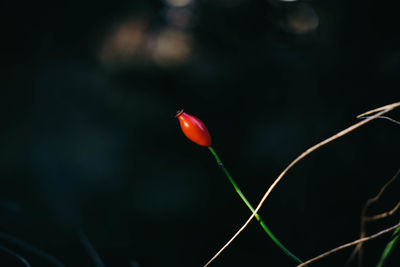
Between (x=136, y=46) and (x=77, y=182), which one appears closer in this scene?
(x=77, y=182)

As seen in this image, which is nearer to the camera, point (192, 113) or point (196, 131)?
point (196, 131)

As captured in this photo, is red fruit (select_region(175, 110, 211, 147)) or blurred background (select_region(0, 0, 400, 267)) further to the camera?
blurred background (select_region(0, 0, 400, 267))

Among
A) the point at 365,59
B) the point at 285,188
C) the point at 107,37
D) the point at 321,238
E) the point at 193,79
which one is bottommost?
the point at 321,238

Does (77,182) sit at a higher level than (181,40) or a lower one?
lower

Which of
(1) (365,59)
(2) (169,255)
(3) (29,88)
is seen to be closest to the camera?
(1) (365,59)

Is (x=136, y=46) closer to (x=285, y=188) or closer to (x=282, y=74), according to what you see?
(x=282, y=74)

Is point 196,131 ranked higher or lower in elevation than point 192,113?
higher

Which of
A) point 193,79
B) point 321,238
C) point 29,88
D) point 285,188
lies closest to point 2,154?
point 29,88

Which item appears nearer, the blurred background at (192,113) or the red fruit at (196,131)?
the red fruit at (196,131)
